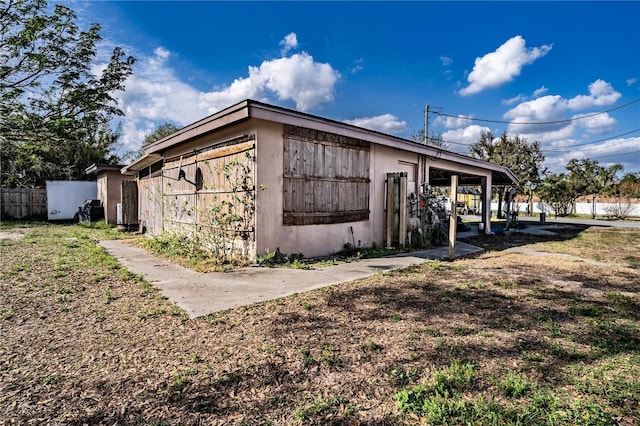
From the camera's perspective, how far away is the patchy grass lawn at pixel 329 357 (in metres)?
1.99

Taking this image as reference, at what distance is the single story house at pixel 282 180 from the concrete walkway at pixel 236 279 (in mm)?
1011

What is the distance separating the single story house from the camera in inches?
245

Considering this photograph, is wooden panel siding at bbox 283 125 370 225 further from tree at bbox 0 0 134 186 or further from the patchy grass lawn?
tree at bbox 0 0 134 186

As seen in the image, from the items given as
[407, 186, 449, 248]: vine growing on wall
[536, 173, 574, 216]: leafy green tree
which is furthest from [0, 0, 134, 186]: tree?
[536, 173, 574, 216]: leafy green tree

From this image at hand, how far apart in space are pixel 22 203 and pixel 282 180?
19.5 metres

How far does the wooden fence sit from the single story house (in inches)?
557

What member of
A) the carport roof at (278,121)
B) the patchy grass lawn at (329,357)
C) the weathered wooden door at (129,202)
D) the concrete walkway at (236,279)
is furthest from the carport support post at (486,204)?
the weathered wooden door at (129,202)

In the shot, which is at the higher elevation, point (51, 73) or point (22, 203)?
point (51, 73)

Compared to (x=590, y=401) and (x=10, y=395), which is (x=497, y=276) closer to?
(x=590, y=401)

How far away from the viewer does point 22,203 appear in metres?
17.8

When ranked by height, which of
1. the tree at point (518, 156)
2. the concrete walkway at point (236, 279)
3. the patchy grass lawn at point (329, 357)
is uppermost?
the tree at point (518, 156)

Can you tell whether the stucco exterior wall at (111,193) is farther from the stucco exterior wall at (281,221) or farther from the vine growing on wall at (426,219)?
the vine growing on wall at (426,219)

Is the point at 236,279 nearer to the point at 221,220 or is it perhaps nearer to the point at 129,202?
the point at 221,220

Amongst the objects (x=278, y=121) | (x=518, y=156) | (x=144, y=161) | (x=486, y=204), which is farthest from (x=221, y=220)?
(x=518, y=156)
